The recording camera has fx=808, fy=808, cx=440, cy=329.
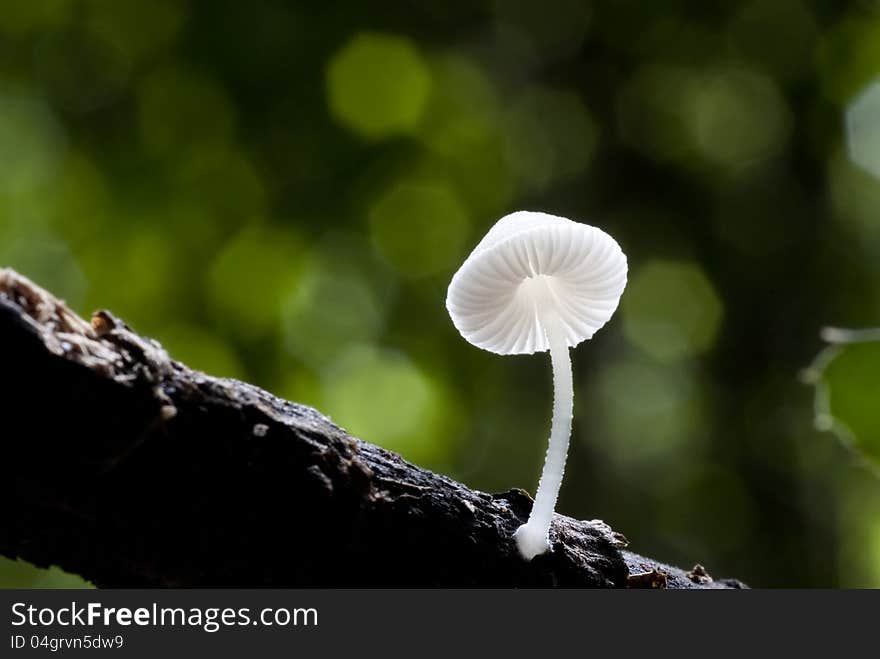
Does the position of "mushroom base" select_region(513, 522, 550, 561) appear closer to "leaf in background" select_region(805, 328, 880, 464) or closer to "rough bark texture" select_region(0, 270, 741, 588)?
"rough bark texture" select_region(0, 270, 741, 588)

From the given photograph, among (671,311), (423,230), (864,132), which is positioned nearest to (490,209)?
(423,230)

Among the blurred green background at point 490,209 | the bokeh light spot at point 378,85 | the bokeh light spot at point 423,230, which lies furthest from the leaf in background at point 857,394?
the bokeh light spot at point 423,230

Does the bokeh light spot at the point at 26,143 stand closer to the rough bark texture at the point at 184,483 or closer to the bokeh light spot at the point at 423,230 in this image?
the bokeh light spot at the point at 423,230

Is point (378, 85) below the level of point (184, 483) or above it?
above

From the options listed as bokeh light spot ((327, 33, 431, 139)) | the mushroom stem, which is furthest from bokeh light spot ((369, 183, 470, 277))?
the mushroom stem

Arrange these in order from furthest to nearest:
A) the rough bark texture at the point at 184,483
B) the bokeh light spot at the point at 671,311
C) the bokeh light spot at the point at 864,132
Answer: the bokeh light spot at the point at 671,311 → the bokeh light spot at the point at 864,132 → the rough bark texture at the point at 184,483

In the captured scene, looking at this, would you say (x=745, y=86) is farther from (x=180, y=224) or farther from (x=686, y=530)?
(x=180, y=224)

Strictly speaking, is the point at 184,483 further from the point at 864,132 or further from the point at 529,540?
the point at 864,132
